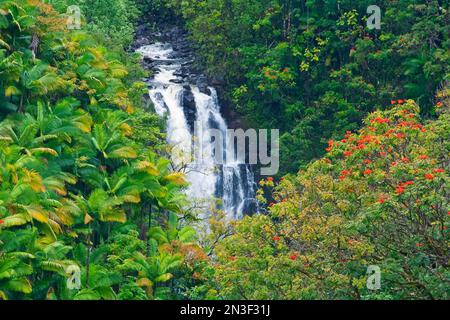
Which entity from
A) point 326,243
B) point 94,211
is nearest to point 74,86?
point 94,211

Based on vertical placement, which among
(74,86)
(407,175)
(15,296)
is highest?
(74,86)

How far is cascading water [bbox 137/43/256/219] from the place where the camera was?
118 ft

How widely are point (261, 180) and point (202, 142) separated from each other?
8840mm

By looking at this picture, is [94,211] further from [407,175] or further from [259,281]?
[407,175]

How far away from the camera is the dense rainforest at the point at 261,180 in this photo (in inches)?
863

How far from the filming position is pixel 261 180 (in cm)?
2914

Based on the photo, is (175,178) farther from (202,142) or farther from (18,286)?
(202,142)

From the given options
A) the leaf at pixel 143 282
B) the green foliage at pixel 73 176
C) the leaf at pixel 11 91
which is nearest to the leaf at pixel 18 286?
the green foliage at pixel 73 176

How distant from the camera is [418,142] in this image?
24.5 meters

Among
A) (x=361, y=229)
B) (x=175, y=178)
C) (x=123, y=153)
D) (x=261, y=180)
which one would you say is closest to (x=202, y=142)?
(x=175, y=178)

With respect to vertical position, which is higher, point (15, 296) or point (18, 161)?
point (18, 161)

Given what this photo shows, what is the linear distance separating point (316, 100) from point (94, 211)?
574 inches

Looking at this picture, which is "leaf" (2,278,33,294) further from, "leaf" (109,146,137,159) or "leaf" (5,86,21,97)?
"leaf" (5,86,21,97)

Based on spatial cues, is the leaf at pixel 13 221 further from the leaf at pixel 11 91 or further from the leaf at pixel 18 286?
the leaf at pixel 11 91
